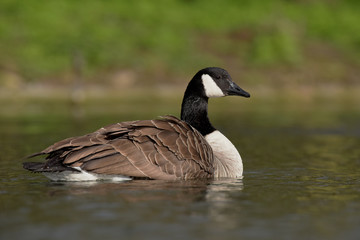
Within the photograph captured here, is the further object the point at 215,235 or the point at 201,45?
the point at 201,45

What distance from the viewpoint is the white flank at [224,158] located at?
10.9m

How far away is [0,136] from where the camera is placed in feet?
61.2

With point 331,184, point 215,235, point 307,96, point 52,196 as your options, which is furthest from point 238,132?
point 307,96

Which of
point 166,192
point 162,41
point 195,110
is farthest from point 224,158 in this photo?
point 162,41

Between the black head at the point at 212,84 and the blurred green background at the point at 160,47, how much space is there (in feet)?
82.0

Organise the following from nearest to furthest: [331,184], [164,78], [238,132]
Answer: [331,184]
[238,132]
[164,78]

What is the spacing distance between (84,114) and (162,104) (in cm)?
662

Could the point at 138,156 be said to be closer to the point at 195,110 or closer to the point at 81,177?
the point at 81,177

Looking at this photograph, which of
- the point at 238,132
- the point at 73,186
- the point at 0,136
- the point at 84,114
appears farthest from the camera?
the point at 84,114

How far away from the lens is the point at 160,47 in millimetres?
46812

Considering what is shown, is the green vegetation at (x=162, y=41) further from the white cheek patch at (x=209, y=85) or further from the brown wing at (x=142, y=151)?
the brown wing at (x=142, y=151)

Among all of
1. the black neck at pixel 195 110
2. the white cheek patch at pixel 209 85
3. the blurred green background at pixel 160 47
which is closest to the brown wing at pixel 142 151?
the black neck at pixel 195 110

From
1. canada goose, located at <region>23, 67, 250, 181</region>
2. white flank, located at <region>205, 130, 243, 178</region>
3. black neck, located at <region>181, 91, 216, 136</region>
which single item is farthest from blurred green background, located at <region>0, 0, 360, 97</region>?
canada goose, located at <region>23, 67, 250, 181</region>

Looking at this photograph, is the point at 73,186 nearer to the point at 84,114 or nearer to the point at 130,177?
the point at 130,177
